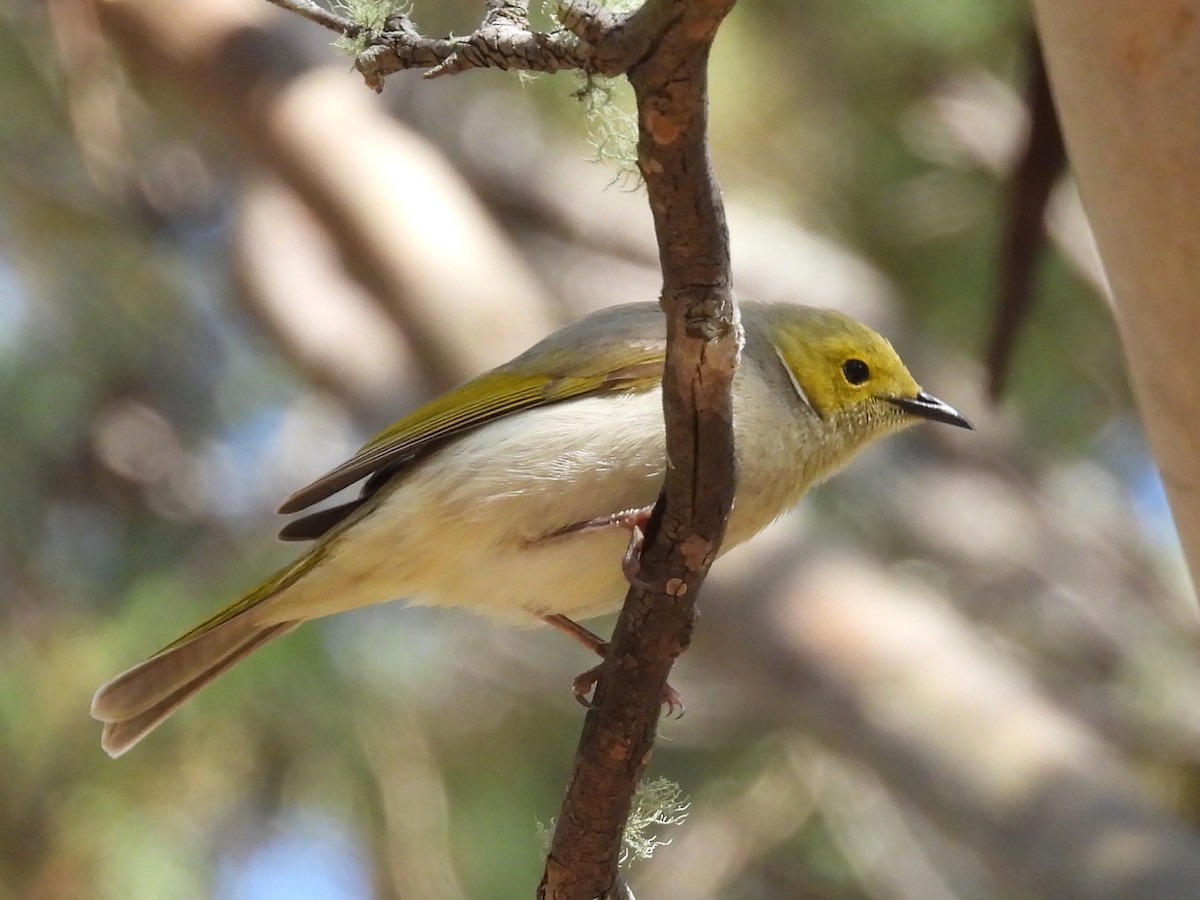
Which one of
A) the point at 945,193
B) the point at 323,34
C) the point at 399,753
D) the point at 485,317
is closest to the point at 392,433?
the point at 485,317

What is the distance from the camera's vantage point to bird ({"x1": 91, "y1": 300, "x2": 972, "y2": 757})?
2.49 meters

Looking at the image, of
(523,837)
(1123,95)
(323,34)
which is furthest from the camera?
(323,34)

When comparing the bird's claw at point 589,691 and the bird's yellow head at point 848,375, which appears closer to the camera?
the bird's claw at point 589,691

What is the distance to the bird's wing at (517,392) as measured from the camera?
266 centimetres

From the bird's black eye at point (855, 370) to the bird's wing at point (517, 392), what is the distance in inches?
16.0

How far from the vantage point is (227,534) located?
5195 millimetres

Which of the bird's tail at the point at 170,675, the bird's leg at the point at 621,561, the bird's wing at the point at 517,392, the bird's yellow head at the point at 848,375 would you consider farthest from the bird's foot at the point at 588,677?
the bird's yellow head at the point at 848,375

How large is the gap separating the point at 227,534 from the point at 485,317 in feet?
4.50

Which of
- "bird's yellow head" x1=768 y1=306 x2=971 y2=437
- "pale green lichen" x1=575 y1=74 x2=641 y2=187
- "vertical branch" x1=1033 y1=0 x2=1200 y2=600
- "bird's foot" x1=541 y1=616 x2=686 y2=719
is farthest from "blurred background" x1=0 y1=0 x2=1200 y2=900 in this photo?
"pale green lichen" x1=575 y1=74 x2=641 y2=187

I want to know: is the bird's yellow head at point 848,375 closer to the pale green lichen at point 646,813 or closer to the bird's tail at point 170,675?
the pale green lichen at point 646,813

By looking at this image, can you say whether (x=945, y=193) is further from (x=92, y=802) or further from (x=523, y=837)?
(x=92, y=802)

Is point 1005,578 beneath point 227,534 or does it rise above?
beneath

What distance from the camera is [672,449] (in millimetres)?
1798

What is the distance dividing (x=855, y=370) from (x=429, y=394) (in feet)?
7.64
